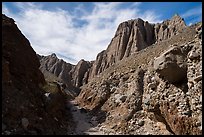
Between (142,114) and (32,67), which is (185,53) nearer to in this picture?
(142,114)

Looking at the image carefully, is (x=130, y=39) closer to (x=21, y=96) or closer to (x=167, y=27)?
(x=167, y=27)

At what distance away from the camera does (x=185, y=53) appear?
66.2ft

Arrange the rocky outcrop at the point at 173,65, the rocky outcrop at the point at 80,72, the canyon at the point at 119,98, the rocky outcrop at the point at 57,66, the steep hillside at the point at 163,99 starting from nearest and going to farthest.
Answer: the canyon at the point at 119,98, the steep hillside at the point at 163,99, the rocky outcrop at the point at 173,65, the rocky outcrop at the point at 80,72, the rocky outcrop at the point at 57,66

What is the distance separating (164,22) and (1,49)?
236 ft

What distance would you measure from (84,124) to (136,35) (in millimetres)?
60768

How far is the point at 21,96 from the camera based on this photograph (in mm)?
19750

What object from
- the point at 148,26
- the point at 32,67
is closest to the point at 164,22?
the point at 148,26

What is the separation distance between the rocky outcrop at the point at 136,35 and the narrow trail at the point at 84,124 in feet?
166

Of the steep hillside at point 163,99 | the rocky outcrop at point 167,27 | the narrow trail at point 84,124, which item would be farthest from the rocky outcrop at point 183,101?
the rocky outcrop at point 167,27

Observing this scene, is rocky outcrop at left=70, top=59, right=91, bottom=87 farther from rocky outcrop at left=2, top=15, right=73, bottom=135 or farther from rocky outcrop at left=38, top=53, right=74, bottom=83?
rocky outcrop at left=2, top=15, right=73, bottom=135

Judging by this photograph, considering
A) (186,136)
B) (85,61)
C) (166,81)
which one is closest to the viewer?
(186,136)

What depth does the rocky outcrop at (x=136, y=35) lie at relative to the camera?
270 feet

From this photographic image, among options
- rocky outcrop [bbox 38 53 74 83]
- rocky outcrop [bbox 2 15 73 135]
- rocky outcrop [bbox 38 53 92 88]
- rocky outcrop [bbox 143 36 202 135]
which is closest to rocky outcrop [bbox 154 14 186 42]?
rocky outcrop [bbox 38 53 92 88]

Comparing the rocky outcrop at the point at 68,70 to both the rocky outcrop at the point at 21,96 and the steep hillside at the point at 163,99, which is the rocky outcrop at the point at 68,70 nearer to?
the steep hillside at the point at 163,99
